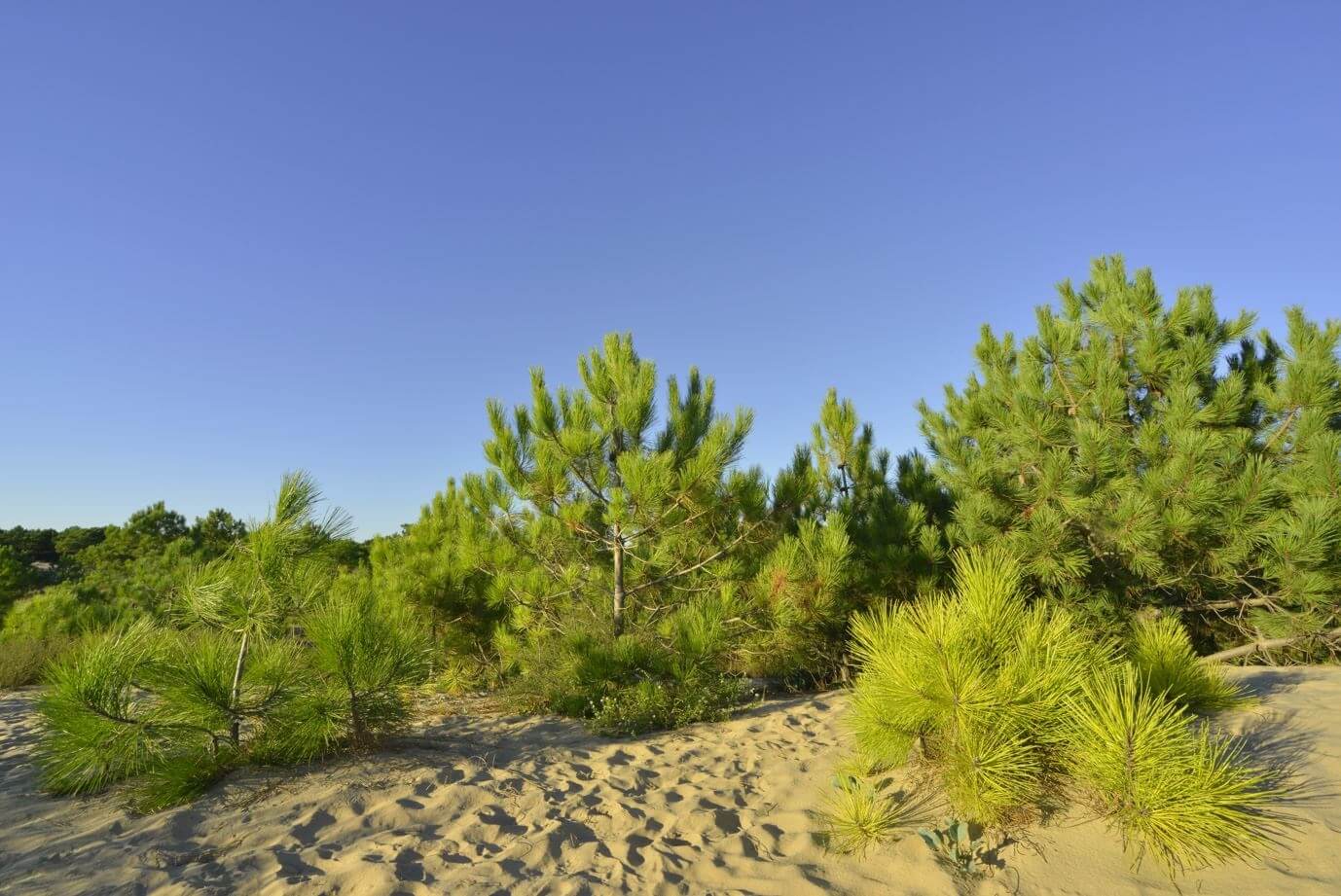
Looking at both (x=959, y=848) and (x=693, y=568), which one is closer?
(x=959, y=848)

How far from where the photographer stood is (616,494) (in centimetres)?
639

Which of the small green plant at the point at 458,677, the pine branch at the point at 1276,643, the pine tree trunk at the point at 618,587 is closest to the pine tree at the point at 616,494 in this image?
the pine tree trunk at the point at 618,587

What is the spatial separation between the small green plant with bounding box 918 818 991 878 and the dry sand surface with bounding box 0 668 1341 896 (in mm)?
76

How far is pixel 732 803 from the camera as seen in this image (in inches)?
154

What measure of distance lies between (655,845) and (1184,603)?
9.01 m

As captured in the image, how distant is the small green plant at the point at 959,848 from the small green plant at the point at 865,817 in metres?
0.21

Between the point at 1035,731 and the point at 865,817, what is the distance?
0.96m

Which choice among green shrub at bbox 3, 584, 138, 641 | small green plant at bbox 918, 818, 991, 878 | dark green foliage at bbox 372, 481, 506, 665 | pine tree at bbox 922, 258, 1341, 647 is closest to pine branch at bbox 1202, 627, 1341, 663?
pine tree at bbox 922, 258, 1341, 647

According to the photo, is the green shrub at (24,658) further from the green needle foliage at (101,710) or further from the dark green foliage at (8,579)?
the green needle foliage at (101,710)

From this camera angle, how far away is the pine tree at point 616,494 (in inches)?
260

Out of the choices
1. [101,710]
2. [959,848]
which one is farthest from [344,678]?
[959,848]

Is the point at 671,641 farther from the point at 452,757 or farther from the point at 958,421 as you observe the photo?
the point at 958,421

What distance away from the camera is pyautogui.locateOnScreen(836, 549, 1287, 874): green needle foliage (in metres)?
2.63

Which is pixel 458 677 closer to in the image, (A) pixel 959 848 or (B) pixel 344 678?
(B) pixel 344 678
